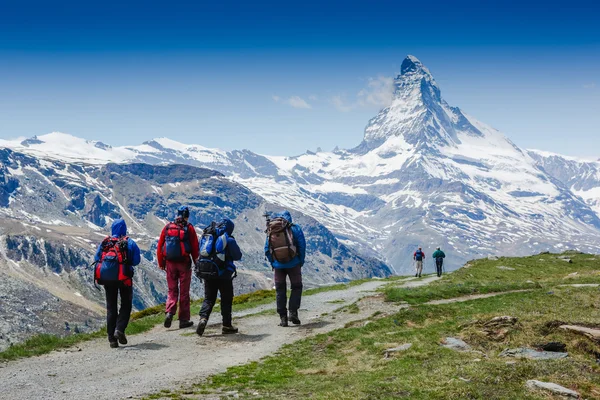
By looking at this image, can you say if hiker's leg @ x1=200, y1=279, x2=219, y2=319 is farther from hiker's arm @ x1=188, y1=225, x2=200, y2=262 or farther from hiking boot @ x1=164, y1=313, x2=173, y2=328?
hiking boot @ x1=164, y1=313, x2=173, y2=328

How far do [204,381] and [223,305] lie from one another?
7800mm

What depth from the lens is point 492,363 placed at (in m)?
13.7

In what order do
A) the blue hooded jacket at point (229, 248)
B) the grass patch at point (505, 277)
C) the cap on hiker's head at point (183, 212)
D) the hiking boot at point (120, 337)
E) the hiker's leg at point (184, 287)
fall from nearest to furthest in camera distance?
the hiking boot at point (120, 337) < the blue hooded jacket at point (229, 248) < the cap on hiker's head at point (183, 212) < the hiker's leg at point (184, 287) < the grass patch at point (505, 277)

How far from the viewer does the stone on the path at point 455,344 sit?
16.8 metres

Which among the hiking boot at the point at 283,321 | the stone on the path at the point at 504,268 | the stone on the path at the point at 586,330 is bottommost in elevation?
the stone on the path at the point at 504,268

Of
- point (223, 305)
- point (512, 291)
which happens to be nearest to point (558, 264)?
point (512, 291)

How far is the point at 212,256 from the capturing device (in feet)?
69.5

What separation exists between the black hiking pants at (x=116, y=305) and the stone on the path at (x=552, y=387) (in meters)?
14.0

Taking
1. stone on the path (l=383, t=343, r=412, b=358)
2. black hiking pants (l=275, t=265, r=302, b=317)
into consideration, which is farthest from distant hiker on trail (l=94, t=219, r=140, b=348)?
stone on the path (l=383, t=343, r=412, b=358)

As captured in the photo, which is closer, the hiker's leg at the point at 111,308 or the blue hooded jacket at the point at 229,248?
the hiker's leg at the point at 111,308

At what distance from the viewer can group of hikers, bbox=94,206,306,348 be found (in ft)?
63.8

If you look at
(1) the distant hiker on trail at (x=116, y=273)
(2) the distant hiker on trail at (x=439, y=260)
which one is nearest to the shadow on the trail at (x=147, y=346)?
(1) the distant hiker on trail at (x=116, y=273)

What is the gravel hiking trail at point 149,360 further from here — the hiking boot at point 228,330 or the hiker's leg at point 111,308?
the hiker's leg at point 111,308

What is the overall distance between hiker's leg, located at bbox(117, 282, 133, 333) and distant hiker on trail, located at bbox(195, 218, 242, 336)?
2808mm
